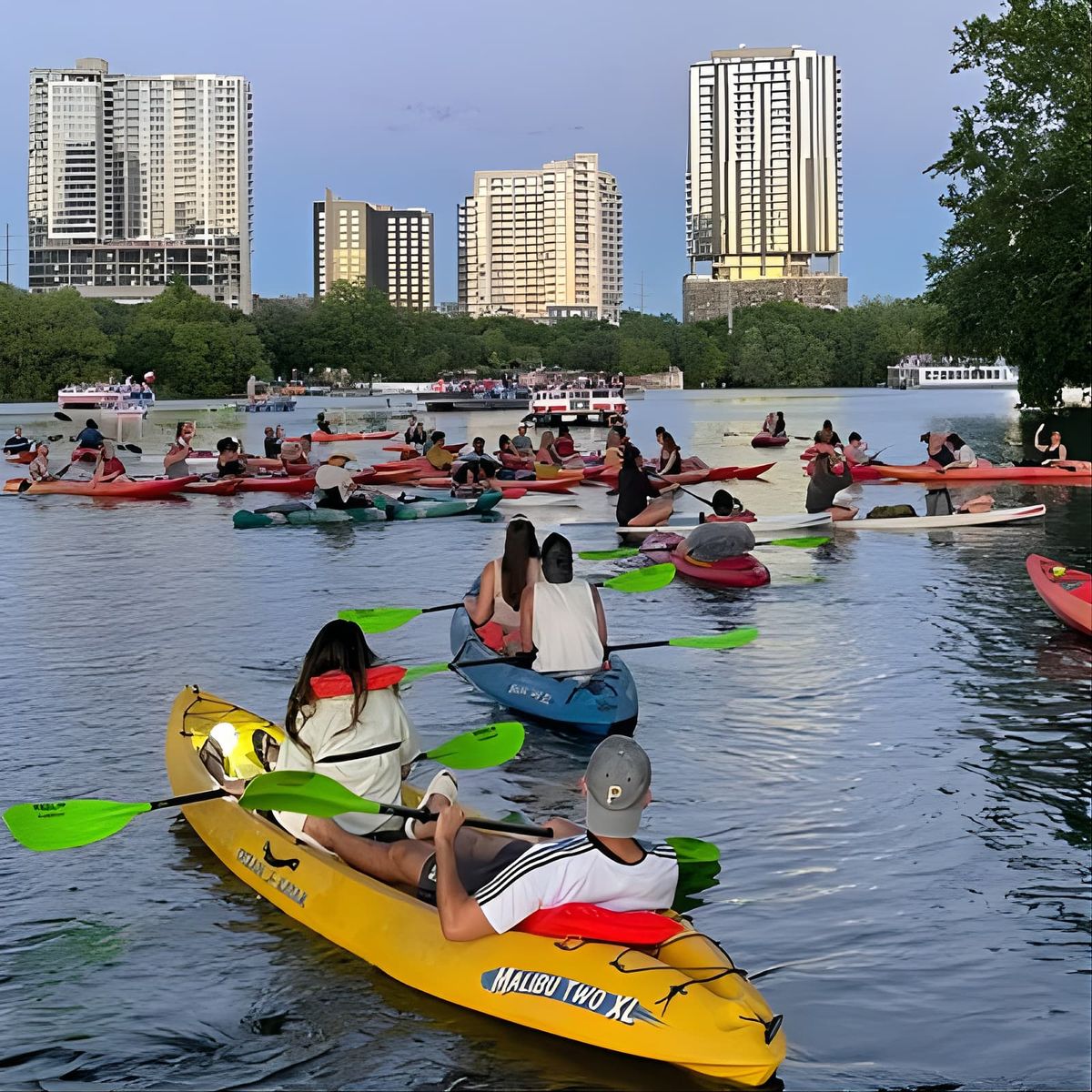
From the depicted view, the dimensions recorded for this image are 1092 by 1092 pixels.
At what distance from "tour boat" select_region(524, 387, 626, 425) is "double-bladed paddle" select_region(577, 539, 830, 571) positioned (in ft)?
154

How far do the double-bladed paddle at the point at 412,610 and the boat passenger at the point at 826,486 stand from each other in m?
10.7

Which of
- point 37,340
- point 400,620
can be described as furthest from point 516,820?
point 37,340

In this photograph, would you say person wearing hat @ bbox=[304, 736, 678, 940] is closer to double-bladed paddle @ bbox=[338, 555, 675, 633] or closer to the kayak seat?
the kayak seat

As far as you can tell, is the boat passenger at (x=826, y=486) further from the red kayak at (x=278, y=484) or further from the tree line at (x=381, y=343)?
the tree line at (x=381, y=343)

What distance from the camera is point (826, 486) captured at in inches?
971

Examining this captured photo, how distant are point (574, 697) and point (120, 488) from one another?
23.0 meters

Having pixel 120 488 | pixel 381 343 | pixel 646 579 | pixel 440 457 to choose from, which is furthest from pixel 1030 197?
pixel 381 343

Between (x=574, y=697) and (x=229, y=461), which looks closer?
(x=574, y=697)

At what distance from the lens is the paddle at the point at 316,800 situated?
679cm

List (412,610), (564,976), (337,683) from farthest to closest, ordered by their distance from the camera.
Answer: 1. (412,610)
2. (337,683)
3. (564,976)

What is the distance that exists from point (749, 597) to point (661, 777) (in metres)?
7.74

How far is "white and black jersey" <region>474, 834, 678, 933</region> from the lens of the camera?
5781 millimetres

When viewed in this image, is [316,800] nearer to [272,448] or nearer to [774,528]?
[774,528]

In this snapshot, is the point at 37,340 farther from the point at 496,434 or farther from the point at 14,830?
the point at 14,830
